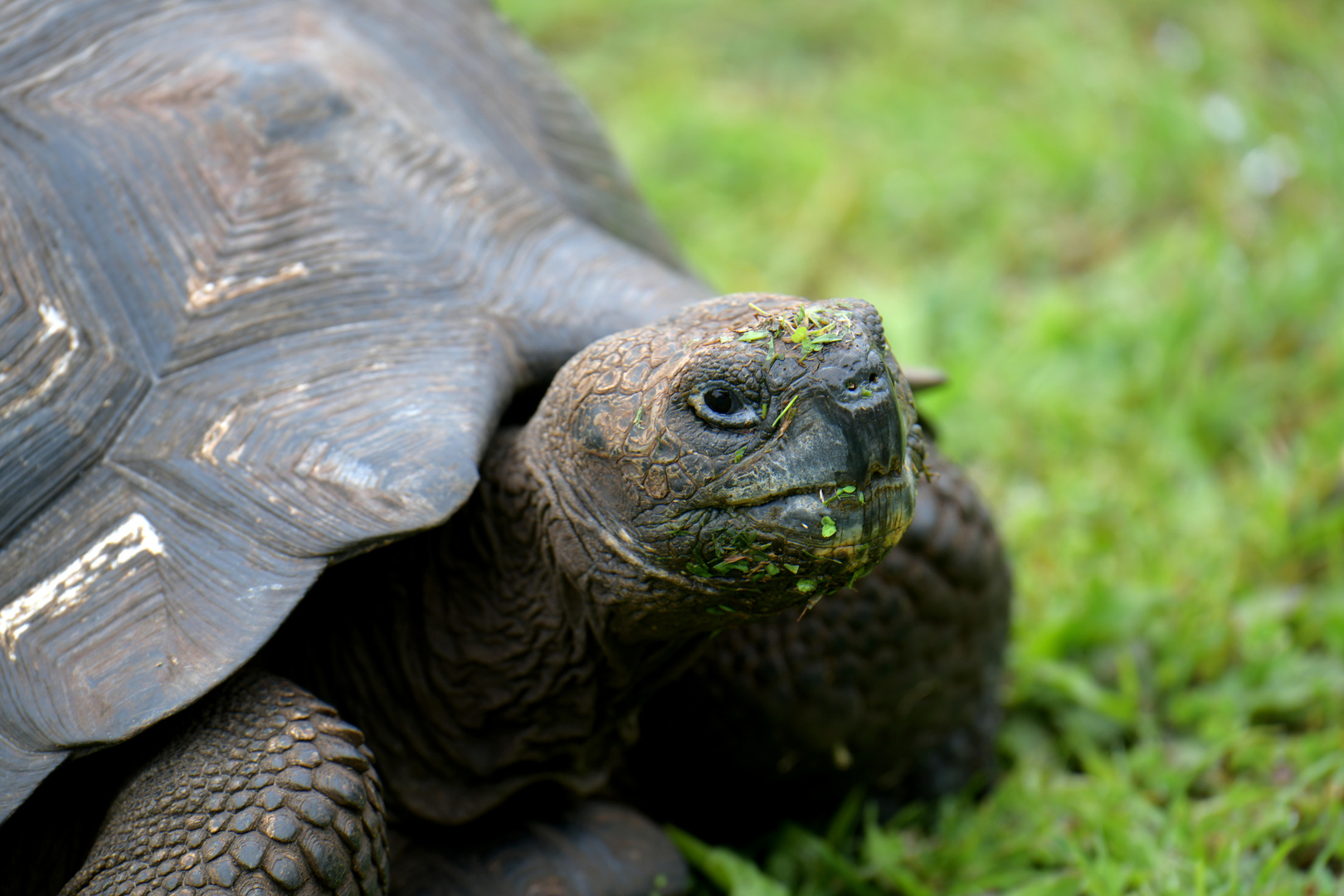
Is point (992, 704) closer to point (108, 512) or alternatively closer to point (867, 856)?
point (867, 856)

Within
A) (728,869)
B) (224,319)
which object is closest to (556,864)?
(728,869)

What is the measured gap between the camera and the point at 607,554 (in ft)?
5.48

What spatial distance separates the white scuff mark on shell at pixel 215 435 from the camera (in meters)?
1.71

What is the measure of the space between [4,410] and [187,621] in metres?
0.44

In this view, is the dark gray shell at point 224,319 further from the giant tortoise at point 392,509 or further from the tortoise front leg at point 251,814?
the tortoise front leg at point 251,814

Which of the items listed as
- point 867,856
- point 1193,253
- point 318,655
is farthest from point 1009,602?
point 1193,253

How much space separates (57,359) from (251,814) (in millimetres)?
718

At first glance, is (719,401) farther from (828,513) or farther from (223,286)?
(223,286)

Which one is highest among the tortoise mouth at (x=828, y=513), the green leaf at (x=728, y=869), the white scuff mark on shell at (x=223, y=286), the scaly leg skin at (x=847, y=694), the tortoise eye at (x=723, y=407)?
the tortoise eye at (x=723, y=407)

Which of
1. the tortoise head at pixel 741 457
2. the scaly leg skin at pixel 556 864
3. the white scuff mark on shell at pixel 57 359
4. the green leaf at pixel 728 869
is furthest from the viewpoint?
the green leaf at pixel 728 869

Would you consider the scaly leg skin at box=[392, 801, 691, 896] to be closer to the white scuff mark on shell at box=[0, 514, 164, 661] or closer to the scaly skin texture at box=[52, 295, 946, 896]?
the scaly skin texture at box=[52, 295, 946, 896]

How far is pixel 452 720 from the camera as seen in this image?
1.93 m

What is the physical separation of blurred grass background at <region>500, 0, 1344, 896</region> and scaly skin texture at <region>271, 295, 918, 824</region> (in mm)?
503

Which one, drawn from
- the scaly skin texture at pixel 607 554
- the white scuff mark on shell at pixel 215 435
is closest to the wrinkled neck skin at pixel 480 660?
the scaly skin texture at pixel 607 554
